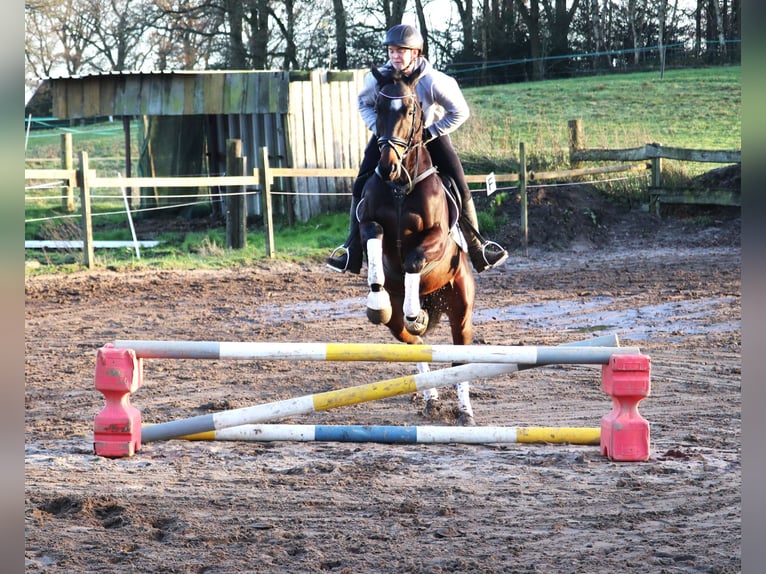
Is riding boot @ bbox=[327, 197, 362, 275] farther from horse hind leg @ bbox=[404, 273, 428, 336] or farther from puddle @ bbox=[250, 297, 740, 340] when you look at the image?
→ puddle @ bbox=[250, 297, 740, 340]

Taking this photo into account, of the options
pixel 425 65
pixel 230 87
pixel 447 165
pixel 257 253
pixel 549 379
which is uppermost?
pixel 230 87

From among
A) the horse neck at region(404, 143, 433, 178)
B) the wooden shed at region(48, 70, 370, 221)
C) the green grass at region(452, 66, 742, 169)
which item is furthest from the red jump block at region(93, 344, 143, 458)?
the green grass at region(452, 66, 742, 169)

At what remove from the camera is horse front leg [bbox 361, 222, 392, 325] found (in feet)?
20.6

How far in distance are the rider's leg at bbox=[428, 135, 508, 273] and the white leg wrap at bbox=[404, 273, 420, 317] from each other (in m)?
0.85

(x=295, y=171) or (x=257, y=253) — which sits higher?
(x=295, y=171)

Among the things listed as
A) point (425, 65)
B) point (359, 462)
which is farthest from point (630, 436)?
point (425, 65)

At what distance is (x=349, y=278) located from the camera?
46.2 ft

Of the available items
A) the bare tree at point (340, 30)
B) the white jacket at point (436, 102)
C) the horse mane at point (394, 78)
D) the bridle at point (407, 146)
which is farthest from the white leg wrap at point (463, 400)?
the bare tree at point (340, 30)

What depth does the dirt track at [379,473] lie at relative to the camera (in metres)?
3.98

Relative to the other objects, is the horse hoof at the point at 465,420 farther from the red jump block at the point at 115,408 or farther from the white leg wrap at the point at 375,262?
the red jump block at the point at 115,408

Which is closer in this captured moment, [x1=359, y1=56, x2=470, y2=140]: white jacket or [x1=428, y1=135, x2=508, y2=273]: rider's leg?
[x1=359, y1=56, x2=470, y2=140]: white jacket
